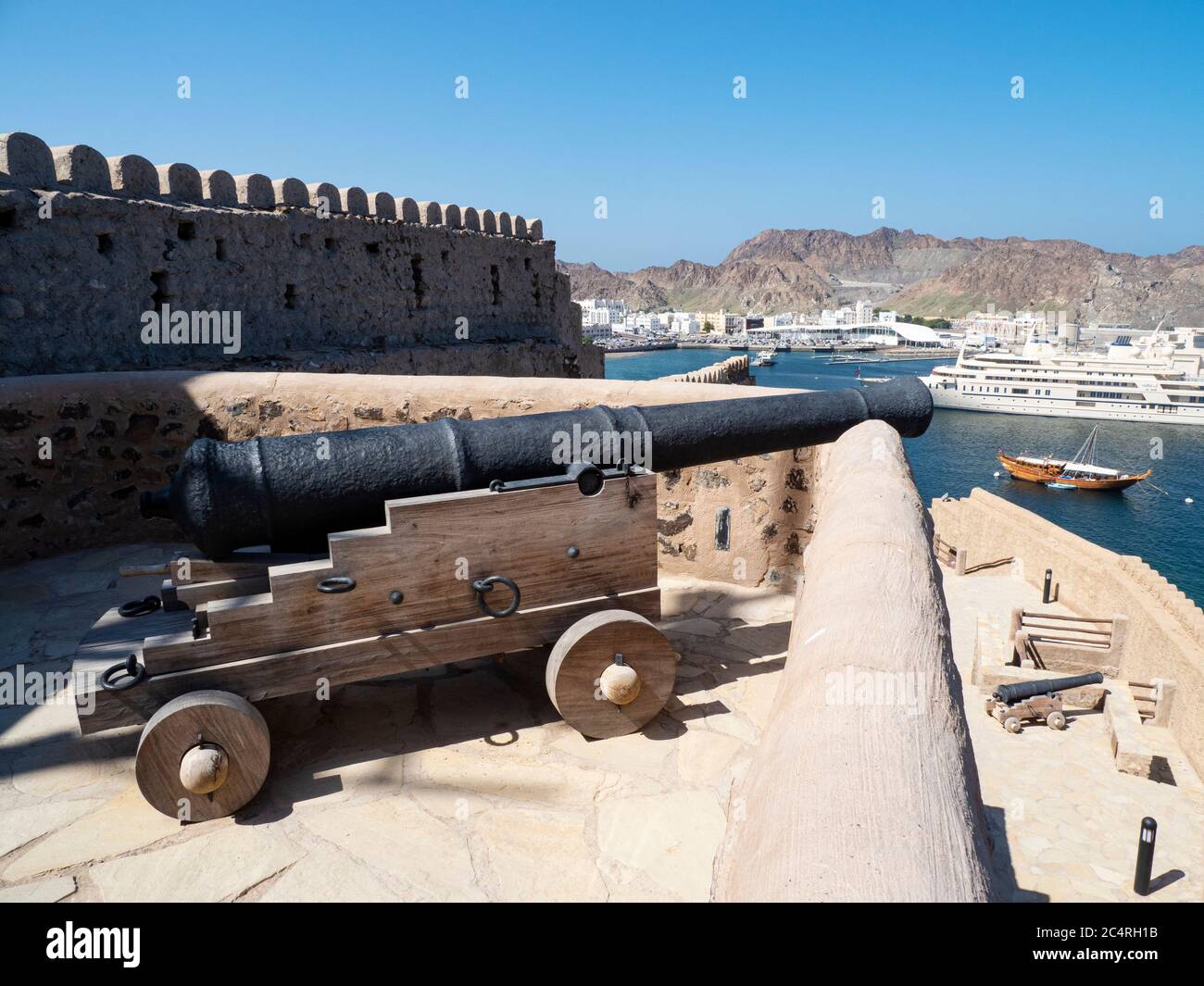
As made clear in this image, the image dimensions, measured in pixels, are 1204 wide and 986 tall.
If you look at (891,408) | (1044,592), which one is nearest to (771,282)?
(1044,592)

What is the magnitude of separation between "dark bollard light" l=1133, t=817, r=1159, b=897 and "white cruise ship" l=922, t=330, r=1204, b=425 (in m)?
44.9

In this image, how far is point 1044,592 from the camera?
1655 cm

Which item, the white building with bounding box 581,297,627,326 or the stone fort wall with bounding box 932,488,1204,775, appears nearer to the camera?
the stone fort wall with bounding box 932,488,1204,775

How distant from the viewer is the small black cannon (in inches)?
439

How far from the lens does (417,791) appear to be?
2.37 meters

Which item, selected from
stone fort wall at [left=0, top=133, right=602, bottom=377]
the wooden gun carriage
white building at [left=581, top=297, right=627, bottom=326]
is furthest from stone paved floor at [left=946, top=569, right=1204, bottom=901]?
white building at [left=581, top=297, right=627, bottom=326]

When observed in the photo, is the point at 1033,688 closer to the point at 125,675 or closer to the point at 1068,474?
the point at 125,675

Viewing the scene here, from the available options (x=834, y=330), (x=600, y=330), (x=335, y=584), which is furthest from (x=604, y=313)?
(x=335, y=584)

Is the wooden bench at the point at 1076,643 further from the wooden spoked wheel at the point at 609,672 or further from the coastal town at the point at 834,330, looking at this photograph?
the coastal town at the point at 834,330

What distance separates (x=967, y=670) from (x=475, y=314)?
10968 millimetres

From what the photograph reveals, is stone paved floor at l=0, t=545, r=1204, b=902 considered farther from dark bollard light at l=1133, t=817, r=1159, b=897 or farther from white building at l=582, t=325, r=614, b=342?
white building at l=582, t=325, r=614, b=342

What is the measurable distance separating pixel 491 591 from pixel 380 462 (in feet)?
1.81

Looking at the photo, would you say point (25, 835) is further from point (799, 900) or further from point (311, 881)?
point (799, 900)

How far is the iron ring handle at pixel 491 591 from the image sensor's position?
2.54m
